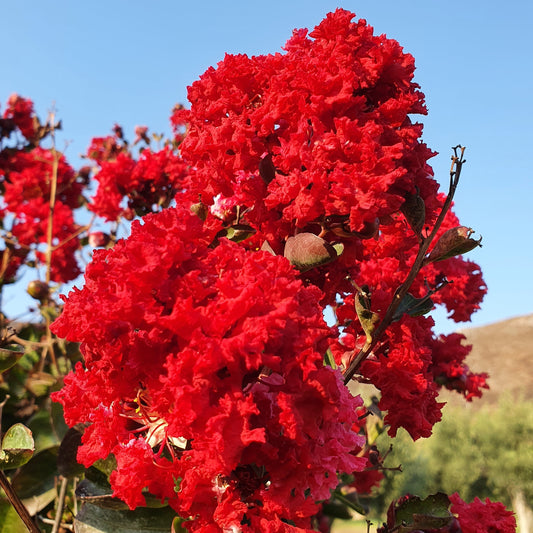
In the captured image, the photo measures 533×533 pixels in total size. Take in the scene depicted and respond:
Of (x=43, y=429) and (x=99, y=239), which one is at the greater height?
(x=99, y=239)

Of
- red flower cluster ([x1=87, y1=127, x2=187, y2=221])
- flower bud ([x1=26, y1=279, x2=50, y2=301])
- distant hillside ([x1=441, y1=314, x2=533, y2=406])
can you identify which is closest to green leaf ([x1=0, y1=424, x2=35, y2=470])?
red flower cluster ([x1=87, y1=127, x2=187, y2=221])

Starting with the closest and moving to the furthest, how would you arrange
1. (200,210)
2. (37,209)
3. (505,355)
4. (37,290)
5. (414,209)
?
(414,209)
(200,210)
(37,290)
(37,209)
(505,355)

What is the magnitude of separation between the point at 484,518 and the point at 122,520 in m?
0.87

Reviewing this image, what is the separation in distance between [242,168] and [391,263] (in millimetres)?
472

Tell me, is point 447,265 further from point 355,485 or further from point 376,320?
point 355,485

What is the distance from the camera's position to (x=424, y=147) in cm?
118

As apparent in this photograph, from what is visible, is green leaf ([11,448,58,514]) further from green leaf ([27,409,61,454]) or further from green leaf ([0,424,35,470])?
green leaf ([0,424,35,470])

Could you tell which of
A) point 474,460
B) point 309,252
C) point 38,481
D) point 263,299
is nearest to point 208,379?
point 263,299

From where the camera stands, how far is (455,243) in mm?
1166

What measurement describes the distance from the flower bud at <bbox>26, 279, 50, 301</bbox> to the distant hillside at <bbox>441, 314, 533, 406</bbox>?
36.3 metres

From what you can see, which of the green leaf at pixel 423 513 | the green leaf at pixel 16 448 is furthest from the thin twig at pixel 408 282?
the green leaf at pixel 16 448

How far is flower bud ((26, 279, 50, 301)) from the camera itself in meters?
2.79

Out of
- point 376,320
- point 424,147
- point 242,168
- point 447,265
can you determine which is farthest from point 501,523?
point 242,168

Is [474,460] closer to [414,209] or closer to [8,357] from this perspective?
[414,209]
